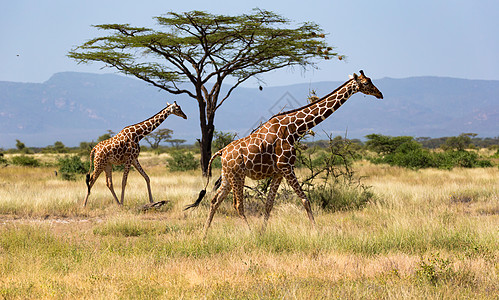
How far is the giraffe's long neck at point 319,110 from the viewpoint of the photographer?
833 centimetres

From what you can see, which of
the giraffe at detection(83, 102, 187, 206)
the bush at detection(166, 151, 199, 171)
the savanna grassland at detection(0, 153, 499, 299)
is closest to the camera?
the savanna grassland at detection(0, 153, 499, 299)

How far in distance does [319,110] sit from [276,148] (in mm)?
992

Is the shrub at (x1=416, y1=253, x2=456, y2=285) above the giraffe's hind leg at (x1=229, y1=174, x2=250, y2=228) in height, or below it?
below

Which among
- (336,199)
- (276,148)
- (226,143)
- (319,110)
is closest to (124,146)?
(226,143)

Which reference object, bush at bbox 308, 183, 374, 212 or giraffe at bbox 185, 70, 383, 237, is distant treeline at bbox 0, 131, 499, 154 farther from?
giraffe at bbox 185, 70, 383, 237

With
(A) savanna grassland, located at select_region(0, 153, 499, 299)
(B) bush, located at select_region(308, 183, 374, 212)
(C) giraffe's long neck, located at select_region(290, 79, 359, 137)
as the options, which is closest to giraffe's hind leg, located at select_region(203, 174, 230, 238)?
(A) savanna grassland, located at select_region(0, 153, 499, 299)

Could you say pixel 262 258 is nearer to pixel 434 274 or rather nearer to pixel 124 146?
pixel 434 274

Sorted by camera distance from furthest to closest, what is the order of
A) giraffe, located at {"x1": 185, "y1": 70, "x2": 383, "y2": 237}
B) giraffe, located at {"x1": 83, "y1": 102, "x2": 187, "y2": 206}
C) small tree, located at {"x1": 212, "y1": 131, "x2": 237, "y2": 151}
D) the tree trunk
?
the tree trunk, small tree, located at {"x1": 212, "y1": 131, "x2": 237, "y2": 151}, giraffe, located at {"x1": 83, "y1": 102, "x2": 187, "y2": 206}, giraffe, located at {"x1": 185, "y1": 70, "x2": 383, "y2": 237}

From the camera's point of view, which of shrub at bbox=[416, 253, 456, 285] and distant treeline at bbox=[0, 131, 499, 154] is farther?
distant treeline at bbox=[0, 131, 499, 154]

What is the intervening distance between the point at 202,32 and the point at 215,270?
1543 centimetres

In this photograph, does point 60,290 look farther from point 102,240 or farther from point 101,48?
point 101,48

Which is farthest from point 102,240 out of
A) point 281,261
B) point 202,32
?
point 202,32

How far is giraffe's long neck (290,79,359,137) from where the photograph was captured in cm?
833

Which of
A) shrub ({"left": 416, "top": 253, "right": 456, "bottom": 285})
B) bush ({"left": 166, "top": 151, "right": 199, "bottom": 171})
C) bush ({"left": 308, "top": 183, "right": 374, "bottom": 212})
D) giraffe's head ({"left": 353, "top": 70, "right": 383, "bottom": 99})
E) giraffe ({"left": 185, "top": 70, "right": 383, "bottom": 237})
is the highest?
giraffe's head ({"left": 353, "top": 70, "right": 383, "bottom": 99})
